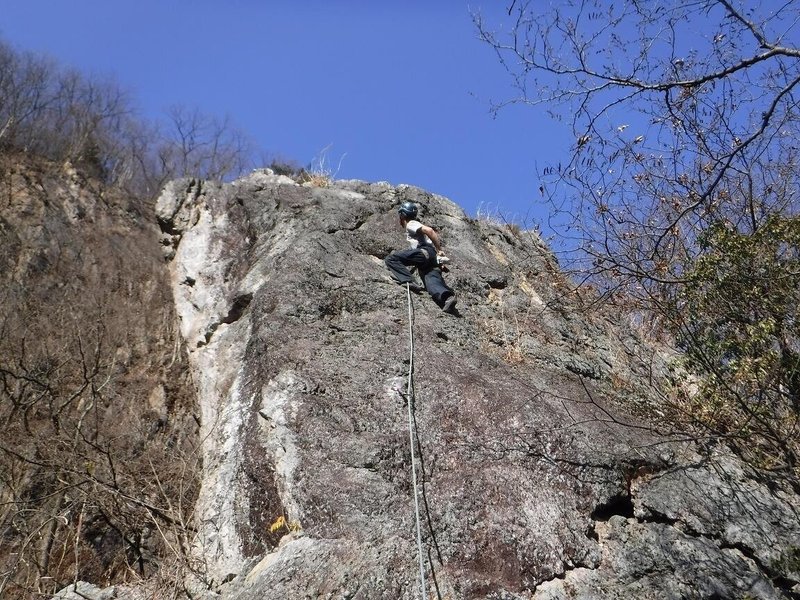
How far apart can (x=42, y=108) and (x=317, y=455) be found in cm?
2304

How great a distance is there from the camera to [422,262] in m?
7.36

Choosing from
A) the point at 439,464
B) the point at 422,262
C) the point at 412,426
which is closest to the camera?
the point at 439,464

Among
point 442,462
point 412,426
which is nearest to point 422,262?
point 412,426

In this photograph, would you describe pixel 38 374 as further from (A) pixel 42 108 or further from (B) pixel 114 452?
(A) pixel 42 108

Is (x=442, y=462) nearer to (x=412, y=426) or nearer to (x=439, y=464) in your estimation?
(x=439, y=464)

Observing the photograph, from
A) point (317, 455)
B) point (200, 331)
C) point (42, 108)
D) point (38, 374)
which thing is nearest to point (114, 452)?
point (38, 374)

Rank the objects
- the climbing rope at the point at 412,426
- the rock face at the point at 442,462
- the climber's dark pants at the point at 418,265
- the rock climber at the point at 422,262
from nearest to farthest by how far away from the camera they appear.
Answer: the climbing rope at the point at 412,426
the rock face at the point at 442,462
the rock climber at the point at 422,262
the climber's dark pants at the point at 418,265

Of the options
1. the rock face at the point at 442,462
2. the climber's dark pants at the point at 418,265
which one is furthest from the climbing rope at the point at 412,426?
the climber's dark pants at the point at 418,265

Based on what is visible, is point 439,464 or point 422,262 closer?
point 439,464

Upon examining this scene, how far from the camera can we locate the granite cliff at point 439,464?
4047mm

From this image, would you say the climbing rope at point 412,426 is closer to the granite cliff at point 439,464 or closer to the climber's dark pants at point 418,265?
the granite cliff at point 439,464

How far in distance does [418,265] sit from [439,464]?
10.3ft

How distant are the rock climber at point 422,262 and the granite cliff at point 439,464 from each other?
214 millimetres

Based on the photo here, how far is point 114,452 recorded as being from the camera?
28.5ft
